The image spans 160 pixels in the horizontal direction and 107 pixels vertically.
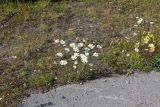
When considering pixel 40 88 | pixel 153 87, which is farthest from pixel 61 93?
pixel 153 87

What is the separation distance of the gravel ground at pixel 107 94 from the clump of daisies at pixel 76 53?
0.82m

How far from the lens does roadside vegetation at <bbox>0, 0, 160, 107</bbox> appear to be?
35.8 ft

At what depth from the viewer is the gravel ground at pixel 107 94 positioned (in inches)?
392

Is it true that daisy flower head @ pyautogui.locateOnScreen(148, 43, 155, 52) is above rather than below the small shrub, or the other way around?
above

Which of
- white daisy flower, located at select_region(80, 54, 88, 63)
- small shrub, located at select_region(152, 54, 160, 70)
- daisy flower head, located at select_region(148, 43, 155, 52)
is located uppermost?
daisy flower head, located at select_region(148, 43, 155, 52)

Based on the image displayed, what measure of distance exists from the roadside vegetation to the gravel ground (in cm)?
26

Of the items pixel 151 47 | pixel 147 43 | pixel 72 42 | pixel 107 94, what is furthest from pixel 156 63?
pixel 72 42

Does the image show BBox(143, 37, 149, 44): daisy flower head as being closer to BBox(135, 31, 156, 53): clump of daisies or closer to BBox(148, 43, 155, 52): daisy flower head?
BBox(135, 31, 156, 53): clump of daisies

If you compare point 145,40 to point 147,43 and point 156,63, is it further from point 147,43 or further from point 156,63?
point 156,63

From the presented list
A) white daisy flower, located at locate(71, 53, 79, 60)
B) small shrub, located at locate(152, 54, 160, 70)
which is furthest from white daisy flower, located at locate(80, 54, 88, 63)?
→ small shrub, located at locate(152, 54, 160, 70)

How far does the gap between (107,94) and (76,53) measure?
1.72 m

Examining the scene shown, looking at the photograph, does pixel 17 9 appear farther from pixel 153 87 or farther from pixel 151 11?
pixel 153 87

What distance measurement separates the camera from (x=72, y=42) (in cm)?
1226

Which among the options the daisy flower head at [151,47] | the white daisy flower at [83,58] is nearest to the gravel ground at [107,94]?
the white daisy flower at [83,58]
